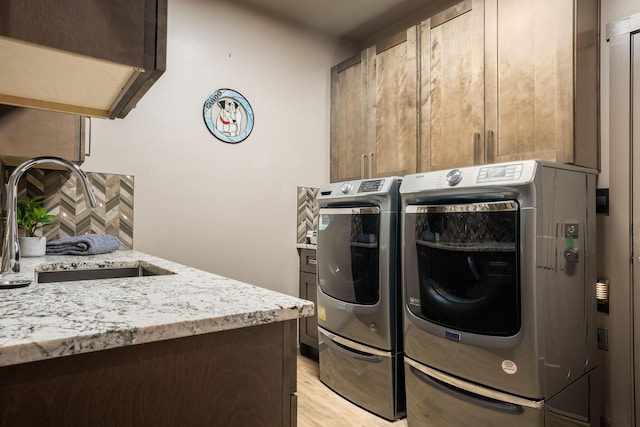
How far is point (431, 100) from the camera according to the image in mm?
2527

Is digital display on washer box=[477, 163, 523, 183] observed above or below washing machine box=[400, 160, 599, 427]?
above

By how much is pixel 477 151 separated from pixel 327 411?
5.56ft

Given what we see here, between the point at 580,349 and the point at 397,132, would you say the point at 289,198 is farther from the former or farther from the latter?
the point at 580,349

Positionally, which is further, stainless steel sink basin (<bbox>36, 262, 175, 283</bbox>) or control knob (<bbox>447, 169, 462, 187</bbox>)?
control knob (<bbox>447, 169, 462, 187</bbox>)

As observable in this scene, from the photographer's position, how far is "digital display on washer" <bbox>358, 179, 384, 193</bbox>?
2293 millimetres

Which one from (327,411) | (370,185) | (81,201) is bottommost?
(327,411)

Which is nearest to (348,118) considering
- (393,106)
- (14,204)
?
(393,106)

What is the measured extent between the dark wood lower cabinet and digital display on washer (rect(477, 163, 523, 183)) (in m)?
1.20

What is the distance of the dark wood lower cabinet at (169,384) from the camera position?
1.96 ft

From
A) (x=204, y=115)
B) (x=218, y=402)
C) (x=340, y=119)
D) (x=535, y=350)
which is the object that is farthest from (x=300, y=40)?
(x=218, y=402)

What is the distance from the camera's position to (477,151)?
223 cm

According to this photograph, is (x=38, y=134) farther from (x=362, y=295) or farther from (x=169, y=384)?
(x=362, y=295)

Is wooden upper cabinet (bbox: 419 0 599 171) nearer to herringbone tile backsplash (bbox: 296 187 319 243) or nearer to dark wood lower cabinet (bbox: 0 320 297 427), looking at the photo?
herringbone tile backsplash (bbox: 296 187 319 243)

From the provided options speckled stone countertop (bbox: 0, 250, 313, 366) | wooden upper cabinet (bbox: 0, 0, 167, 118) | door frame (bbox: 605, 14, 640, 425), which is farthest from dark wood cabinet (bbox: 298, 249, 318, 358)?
wooden upper cabinet (bbox: 0, 0, 167, 118)
